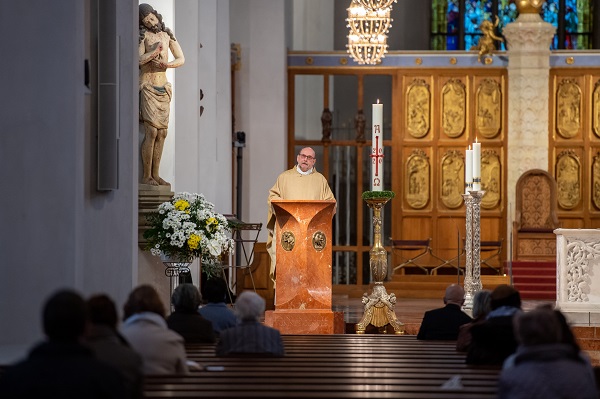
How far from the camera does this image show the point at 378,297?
11656mm

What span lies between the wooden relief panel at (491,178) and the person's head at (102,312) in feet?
48.7

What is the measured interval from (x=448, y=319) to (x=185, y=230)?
297cm

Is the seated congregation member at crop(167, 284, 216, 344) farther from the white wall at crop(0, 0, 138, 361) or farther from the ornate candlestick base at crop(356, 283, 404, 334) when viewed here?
the ornate candlestick base at crop(356, 283, 404, 334)

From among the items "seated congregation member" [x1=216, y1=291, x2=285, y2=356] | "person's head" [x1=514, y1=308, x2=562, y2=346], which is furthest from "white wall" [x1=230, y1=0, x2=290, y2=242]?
"person's head" [x1=514, y1=308, x2=562, y2=346]

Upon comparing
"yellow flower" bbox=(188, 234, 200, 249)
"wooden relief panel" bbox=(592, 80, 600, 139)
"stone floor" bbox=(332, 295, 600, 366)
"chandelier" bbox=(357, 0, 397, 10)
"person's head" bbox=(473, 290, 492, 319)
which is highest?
"chandelier" bbox=(357, 0, 397, 10)

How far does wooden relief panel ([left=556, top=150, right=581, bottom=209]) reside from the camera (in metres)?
19.9

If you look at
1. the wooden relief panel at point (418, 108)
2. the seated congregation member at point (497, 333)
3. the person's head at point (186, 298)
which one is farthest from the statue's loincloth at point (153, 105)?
the wooden relief panel at point (418, 108)

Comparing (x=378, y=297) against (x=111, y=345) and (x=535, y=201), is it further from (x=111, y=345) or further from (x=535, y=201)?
(x=535, y=201)

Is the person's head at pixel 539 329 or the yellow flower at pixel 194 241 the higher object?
the yellow flower at pixel 194 241

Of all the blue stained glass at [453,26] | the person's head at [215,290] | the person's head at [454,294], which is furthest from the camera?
the blue stained glass at [453,26]

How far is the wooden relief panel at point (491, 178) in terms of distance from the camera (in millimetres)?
19969

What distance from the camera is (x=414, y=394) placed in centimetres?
573

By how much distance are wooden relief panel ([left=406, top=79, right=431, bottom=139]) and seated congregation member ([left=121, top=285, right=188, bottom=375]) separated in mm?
14102

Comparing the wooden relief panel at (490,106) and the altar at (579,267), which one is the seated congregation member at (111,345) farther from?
the wooden relief panel at (490,106)
